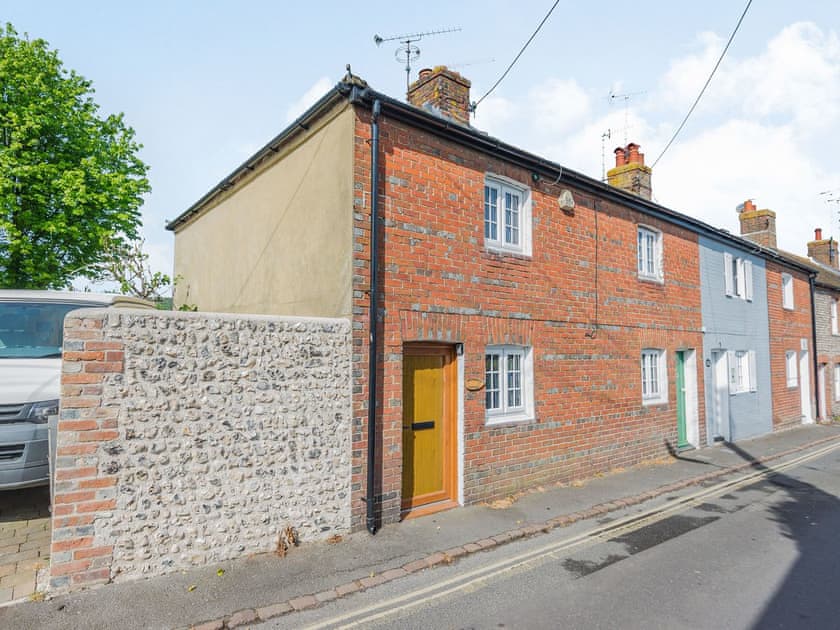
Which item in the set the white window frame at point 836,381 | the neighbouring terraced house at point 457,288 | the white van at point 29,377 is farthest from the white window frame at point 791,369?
the white van at point 29,377

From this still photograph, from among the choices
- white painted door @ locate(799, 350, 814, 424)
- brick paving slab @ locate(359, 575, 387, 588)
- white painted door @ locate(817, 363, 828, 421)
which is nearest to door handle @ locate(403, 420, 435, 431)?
brick paving slab @ locate(359, 575, 387, 588)

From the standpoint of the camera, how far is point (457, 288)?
24.7 feet

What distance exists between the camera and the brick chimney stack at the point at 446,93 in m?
9.02

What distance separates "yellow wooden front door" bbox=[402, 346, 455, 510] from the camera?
7.11 meters

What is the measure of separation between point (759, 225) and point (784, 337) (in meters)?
5.76

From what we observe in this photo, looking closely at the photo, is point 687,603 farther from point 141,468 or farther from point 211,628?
point 141,468

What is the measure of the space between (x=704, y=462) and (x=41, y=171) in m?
17.6

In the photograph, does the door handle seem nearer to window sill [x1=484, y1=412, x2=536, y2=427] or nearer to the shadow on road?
window sill [x1=484, y1=412, x2=536, y2=427]

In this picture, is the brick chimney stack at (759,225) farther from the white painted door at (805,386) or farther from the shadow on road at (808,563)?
the shadow on road at (808,563)

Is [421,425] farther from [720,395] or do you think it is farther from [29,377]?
[720,395]

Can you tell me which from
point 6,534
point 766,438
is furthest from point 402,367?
point 766,438

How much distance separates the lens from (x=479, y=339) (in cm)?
776

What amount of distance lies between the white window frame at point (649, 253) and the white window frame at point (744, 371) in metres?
4.90

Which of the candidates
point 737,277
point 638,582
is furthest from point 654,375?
point 638,582
